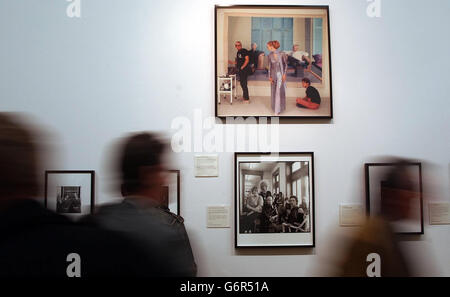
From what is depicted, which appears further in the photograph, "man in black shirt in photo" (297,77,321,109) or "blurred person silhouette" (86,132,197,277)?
"man in black shirt in photo" (297,77,321,109)

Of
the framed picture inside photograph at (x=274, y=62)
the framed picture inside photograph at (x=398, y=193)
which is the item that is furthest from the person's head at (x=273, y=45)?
the framed picture inside photograph at (x=398, y=193)

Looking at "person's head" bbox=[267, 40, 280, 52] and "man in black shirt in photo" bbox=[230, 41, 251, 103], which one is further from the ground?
"person's head" bbox=[267, 40, 280, 52]

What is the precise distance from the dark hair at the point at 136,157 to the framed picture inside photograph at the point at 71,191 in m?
0.09

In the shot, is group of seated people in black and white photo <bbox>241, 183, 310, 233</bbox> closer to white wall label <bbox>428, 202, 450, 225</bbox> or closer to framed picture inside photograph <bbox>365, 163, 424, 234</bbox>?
framed picture inside photograph <bbox>365, 163, 424, 234</bbox>

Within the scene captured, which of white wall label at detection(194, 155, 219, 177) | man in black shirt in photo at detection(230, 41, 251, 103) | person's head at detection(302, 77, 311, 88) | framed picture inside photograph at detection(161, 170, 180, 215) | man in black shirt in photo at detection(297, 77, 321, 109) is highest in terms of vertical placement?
man in black shirt in photo at detection(230, 41, 251, 103)

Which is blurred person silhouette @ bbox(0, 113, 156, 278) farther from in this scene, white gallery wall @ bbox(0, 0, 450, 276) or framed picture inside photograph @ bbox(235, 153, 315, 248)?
framed picture inside photograph @ bbox(235, 153, 315, 248)

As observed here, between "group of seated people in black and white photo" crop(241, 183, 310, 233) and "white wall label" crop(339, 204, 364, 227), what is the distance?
0.29 ft

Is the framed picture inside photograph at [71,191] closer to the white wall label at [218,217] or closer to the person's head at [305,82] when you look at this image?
the white wall label at [218,217]

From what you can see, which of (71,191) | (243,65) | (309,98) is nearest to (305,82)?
(309,98)

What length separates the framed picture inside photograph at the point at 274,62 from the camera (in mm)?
888

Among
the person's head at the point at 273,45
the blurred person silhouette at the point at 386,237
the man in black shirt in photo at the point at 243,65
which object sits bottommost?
the blurred person silhouette at the point at 386,237

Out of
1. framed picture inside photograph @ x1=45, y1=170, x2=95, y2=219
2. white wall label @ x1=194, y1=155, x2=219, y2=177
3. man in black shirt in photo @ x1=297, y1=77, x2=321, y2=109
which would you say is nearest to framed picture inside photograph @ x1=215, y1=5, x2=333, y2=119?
man in black shirt in photo @ x1=297, y1=77, x2=321, y2=109

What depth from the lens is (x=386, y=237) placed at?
2.89ft

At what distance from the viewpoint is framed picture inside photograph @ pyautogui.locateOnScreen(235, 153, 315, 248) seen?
89 centimetres
